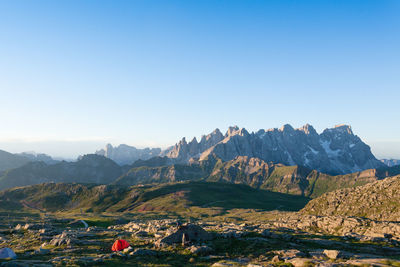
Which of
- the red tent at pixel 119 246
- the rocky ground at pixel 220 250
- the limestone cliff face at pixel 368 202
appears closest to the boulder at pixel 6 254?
the rocky ground at pixel 220 250

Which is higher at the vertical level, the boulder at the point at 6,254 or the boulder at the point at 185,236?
the boulder at the point at 185,236

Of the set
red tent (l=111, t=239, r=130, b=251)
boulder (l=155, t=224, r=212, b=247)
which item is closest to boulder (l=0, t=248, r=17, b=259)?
red tent (l=111, t=239, r=130, b=251)

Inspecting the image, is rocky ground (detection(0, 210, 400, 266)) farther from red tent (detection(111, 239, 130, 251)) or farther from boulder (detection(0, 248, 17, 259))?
boulder (detection(0, 248, 17, 259))

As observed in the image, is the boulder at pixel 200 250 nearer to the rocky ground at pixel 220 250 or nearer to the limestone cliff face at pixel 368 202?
the rocky ground at pixel 220 250

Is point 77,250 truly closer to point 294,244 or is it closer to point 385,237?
point 294,244

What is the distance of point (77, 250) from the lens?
49.0m

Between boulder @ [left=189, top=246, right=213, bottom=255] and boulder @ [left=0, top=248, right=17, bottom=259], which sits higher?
boulder @ [left=189, top=246, right=213, bottom=255]

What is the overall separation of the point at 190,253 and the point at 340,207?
11706 centimetres

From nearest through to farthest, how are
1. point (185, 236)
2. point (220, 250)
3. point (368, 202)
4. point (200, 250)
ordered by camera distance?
point (200, 250) < point (220, 250) < point (185, 236) < point (368, 202)

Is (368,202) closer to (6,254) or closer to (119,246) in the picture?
(119,246)

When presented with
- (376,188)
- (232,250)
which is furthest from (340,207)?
(232,250)

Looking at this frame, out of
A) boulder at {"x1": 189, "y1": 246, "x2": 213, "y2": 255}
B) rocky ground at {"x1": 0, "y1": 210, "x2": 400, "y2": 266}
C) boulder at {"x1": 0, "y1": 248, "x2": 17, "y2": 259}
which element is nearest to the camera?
rocky ground at {"x1": 0, "y1": 210, "x2": 400, "y2": 266}

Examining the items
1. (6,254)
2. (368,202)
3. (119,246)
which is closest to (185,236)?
(119,246)

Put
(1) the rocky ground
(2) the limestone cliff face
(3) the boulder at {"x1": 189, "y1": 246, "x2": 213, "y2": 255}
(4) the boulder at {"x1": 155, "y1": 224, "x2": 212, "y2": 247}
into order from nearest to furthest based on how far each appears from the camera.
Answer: (1) the rocky ground < (3) the boulder at {"x1": 189, "y1": 246, "x2": 213, "y2": 255} < (4) the boulder at {"x1": 155, "y1": 224, "x2": 212, "y2": 247} < (2) the limestone cliff face
